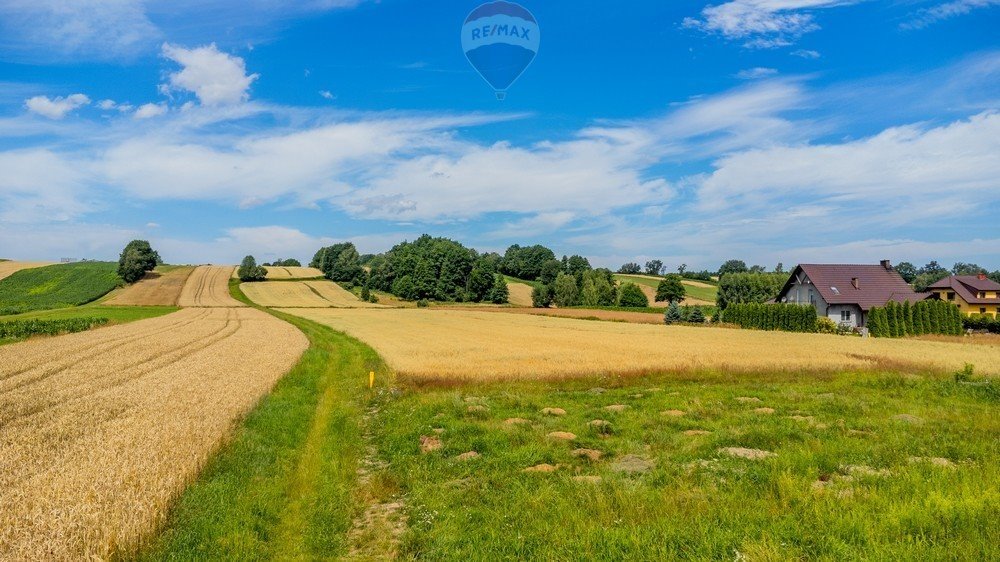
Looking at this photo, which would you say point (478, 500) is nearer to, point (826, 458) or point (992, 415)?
point (826, 458)

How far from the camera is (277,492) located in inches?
393

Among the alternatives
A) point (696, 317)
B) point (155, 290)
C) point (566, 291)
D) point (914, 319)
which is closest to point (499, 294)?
point (566, 291)

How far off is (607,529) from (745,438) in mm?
5943

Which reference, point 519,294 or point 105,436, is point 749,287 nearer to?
point 519,294

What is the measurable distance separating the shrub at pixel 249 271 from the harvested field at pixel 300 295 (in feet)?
18.5

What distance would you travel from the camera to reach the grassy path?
788 cm

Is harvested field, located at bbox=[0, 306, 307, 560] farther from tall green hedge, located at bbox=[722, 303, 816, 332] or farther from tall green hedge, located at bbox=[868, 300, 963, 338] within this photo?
tall green hedge, located at bbox=[868, 300, 963, 338]

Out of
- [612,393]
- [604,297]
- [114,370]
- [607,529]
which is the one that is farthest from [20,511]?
[604,297]

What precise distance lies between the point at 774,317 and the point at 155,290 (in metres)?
105

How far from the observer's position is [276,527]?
28.5 ft

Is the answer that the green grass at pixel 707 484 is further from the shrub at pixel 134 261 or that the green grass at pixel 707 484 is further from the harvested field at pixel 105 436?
the shrub at pixel 134 261

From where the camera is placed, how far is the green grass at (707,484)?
685 cm

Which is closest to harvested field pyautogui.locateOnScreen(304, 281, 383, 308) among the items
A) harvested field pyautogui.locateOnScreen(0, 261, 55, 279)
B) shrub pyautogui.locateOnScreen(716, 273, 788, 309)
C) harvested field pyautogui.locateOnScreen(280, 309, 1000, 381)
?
harvested field pyautogui.locateOnScreen(0, 261, 55, 279)

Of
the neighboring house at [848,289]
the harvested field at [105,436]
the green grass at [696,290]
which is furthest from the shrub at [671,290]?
the harvested field at [105,436]
